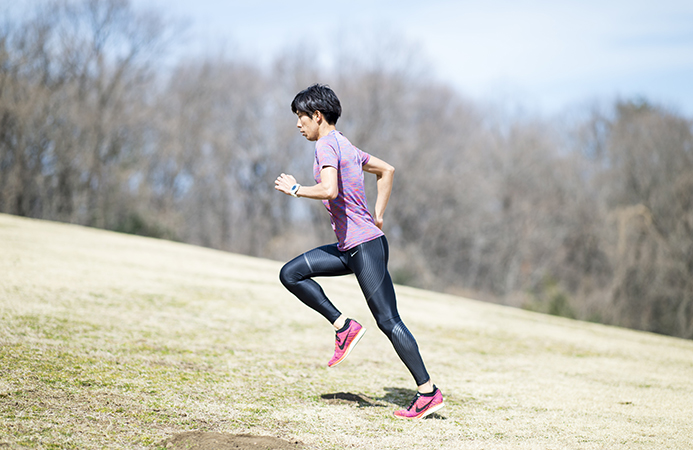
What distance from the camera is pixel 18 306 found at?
6398 millimetres

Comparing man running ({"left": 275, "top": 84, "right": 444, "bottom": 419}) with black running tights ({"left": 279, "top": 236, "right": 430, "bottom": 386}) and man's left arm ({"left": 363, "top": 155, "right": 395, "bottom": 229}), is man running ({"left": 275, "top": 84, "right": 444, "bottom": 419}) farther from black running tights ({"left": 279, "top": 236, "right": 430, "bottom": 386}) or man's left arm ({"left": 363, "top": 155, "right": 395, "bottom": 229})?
man's left arm ({"left": 363, "top": 155, "right": 395, "bottom": 229})

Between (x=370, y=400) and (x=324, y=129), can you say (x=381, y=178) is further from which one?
(x=370, y=400)

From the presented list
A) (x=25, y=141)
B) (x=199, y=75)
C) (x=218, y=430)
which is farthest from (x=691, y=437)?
(x=199, y=75)

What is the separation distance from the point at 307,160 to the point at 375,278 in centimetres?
3241

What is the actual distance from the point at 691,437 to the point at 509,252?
3594cm

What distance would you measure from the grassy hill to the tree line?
15.9m

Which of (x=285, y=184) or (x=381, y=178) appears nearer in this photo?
(x=285, y=184)

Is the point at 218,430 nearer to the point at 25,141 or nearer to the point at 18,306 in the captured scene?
the point at 18,306

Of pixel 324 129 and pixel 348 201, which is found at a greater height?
pixel 324 129

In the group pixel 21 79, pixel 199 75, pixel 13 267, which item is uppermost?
pixel 199 75

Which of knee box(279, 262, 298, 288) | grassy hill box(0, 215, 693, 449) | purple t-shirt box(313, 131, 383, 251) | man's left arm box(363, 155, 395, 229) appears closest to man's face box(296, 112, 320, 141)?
purple t-shirt box(313, 131, 383, 251)

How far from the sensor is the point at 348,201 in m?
3.85

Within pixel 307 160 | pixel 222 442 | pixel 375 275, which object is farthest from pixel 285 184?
pixel 307 160

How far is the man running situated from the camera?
12.5ft
